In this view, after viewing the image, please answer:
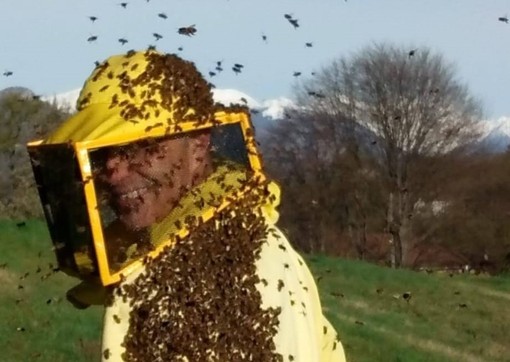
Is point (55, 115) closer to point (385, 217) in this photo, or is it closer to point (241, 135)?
point (241, 135)

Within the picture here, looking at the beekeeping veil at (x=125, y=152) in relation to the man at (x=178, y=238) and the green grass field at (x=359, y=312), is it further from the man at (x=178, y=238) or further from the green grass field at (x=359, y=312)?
the green grass field at (x=359, y=312)

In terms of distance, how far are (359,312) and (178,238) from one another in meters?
16.7

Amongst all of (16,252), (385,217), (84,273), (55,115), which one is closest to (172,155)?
(84,273)

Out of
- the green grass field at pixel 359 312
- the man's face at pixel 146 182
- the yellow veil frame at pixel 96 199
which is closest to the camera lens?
the yellow veil frame at pixel 96 199

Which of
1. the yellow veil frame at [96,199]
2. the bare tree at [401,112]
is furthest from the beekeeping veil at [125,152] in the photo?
the bare tree at [401,112]

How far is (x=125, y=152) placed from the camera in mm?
3447

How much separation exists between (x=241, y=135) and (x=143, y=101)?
0.41 m

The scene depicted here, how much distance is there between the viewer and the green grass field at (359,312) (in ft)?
40.1

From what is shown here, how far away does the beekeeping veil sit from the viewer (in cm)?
335

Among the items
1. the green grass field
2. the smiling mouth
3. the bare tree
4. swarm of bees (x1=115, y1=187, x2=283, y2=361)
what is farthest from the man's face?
the bare tree

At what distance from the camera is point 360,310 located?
20.1 metres

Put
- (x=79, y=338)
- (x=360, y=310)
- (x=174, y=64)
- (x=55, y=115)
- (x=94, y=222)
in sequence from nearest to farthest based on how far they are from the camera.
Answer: (x=94, y=222)
(x=174, y=64)
(x=79, y=338)
(x=360, y=310)
(x=55, y=115)

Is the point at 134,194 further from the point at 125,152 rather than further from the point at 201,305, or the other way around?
the point at 201,305

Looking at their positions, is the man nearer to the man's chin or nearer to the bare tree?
the man's chin
